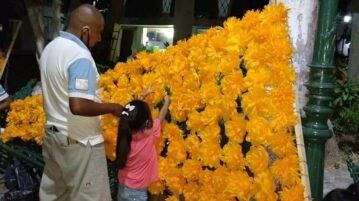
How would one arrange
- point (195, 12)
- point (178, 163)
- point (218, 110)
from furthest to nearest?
point (195, 12), point (178, 163), point (218, 110)

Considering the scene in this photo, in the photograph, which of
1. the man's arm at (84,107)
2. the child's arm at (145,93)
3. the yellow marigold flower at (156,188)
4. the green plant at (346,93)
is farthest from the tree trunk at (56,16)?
the man's arm at (84,107)

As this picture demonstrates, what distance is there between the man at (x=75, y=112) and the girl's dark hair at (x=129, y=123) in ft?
0.58

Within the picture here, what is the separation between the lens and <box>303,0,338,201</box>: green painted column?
3062 millimetres

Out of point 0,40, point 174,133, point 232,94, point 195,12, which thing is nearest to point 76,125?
point 174,133

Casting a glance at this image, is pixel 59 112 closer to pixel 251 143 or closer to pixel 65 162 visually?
pixel 65 162

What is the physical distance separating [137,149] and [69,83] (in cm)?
88

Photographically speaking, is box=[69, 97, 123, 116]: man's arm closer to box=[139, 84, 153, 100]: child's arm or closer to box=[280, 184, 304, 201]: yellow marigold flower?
box=[139, 84, 153, 100]: child's arm

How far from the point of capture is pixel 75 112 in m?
2.91

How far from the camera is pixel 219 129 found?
337 cm

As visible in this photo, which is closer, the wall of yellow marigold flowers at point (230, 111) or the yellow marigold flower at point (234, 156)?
the wall of yellow marigold flowers at point (230, 111)

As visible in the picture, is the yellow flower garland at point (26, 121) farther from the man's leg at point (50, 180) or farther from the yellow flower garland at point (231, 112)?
the yellow flower garland at point (231, 112)

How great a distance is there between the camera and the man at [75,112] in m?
2.96

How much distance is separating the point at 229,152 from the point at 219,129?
19cm

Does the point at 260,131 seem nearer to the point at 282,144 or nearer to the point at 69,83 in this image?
the point at 282,144
